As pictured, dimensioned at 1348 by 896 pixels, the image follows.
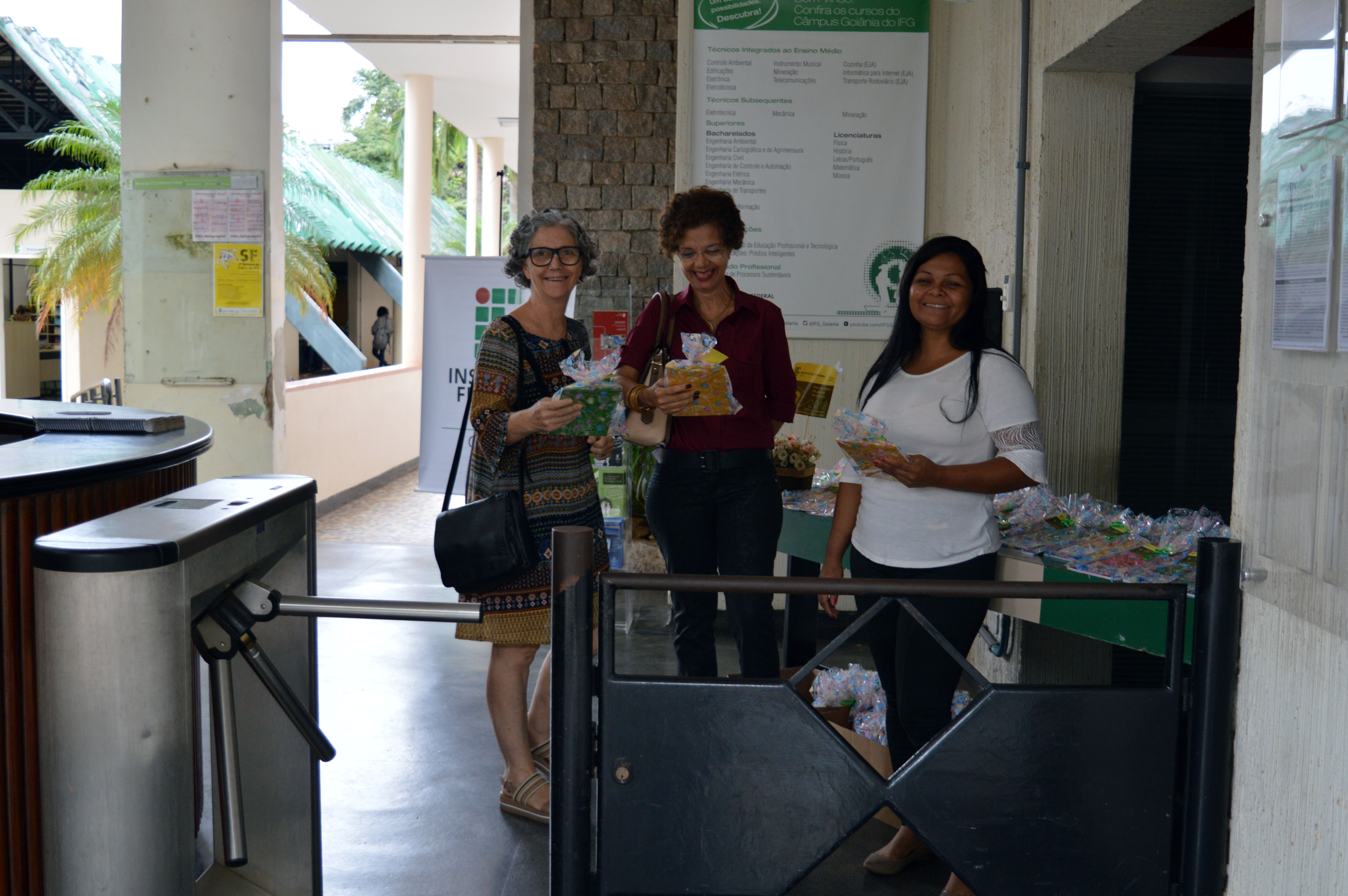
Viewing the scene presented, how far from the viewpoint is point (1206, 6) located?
272 cm

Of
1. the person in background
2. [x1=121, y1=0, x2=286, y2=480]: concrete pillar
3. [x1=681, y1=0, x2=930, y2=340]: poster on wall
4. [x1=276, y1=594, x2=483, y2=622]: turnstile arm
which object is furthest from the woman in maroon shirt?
the person in background

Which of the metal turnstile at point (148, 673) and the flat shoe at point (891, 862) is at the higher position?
the metal turnstile at point (148, 673)

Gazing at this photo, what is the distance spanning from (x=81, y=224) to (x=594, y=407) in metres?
10.3

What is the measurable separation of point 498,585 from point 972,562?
3.69 feet

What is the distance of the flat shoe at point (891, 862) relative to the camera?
2.67 m

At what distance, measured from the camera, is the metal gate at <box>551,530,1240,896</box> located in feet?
4.57

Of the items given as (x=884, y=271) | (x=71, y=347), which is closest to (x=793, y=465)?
(x=884, y=271)

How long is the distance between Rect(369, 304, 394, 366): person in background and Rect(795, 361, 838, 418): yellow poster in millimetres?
12681

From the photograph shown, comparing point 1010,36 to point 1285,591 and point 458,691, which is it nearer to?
point 1285,591

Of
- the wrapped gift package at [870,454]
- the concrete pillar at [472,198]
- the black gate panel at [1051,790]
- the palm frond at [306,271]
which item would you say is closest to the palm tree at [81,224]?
the palm frond at [306,271]

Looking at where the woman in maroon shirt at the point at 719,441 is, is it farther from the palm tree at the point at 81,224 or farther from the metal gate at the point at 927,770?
→ the palm tree at the point at 81,224

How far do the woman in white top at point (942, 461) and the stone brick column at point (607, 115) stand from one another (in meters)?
3.49

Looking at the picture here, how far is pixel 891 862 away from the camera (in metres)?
2.67

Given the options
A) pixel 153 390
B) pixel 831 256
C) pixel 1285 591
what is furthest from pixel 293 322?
pixel 1285 591
